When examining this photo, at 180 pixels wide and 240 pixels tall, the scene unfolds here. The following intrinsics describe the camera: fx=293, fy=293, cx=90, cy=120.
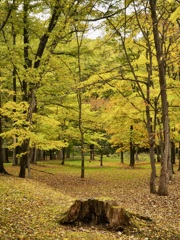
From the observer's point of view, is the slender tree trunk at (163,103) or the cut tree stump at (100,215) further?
the slender tree trunk at (163,103)

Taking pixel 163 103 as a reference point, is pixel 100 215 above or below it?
below

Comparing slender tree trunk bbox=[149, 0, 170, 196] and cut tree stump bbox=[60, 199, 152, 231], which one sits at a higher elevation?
slender tree trunk bbox=[149, 0, 170, 196]

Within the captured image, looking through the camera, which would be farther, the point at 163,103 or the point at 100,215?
the point at 163,103

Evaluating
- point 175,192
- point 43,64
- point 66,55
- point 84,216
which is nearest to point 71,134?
point 66,55

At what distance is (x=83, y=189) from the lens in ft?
50.7

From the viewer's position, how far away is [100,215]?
6.93 m

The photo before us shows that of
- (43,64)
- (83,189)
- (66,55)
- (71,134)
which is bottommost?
(83,189)

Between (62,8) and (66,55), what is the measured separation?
31.1 feet

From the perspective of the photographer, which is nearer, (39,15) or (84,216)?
(84,216)

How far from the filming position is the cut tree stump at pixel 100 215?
6.76 metres

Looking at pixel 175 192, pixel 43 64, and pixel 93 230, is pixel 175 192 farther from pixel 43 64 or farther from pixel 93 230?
pixel 43 64

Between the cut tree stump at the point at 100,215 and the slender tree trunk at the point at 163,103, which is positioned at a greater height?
the slender tree trunk at the point at 163,103

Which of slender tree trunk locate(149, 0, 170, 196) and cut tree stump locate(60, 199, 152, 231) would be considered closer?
cut tree stump locate(60, 199, 152, 231)

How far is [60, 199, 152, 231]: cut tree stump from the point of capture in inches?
266
